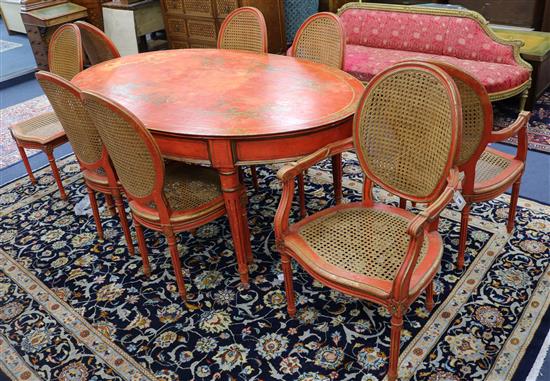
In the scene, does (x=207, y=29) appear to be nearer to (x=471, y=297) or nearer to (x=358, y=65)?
(x=358, y=65)

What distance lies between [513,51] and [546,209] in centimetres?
129

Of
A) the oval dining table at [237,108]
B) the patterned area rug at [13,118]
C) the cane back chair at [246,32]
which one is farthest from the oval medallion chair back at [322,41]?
the patterned area rug at [13,118]

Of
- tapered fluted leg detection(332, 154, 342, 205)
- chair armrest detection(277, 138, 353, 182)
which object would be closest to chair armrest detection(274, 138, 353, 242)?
chair armrest detection(277, 138, 353, 182)

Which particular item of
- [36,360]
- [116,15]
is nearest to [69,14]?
[116,15]

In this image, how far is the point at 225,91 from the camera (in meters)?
2.39

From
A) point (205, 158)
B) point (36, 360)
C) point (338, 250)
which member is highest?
point (205, 158)

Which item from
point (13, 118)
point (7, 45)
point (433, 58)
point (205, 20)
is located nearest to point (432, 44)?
point (433, 58)

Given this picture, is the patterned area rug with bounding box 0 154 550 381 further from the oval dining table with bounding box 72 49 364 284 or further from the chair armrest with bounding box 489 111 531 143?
the chair armrest with bounding box 489 111 531 143

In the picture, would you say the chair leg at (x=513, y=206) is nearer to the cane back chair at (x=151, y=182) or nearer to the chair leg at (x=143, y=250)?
the cane back chair at (x=151, y=182)

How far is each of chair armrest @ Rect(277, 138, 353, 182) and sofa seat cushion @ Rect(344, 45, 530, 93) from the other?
1.26m

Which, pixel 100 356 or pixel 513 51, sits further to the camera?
pixel 513 51

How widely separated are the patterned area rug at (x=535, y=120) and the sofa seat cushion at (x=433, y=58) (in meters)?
0.34

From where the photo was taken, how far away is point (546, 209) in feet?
8.41

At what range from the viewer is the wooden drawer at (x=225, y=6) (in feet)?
14.1
